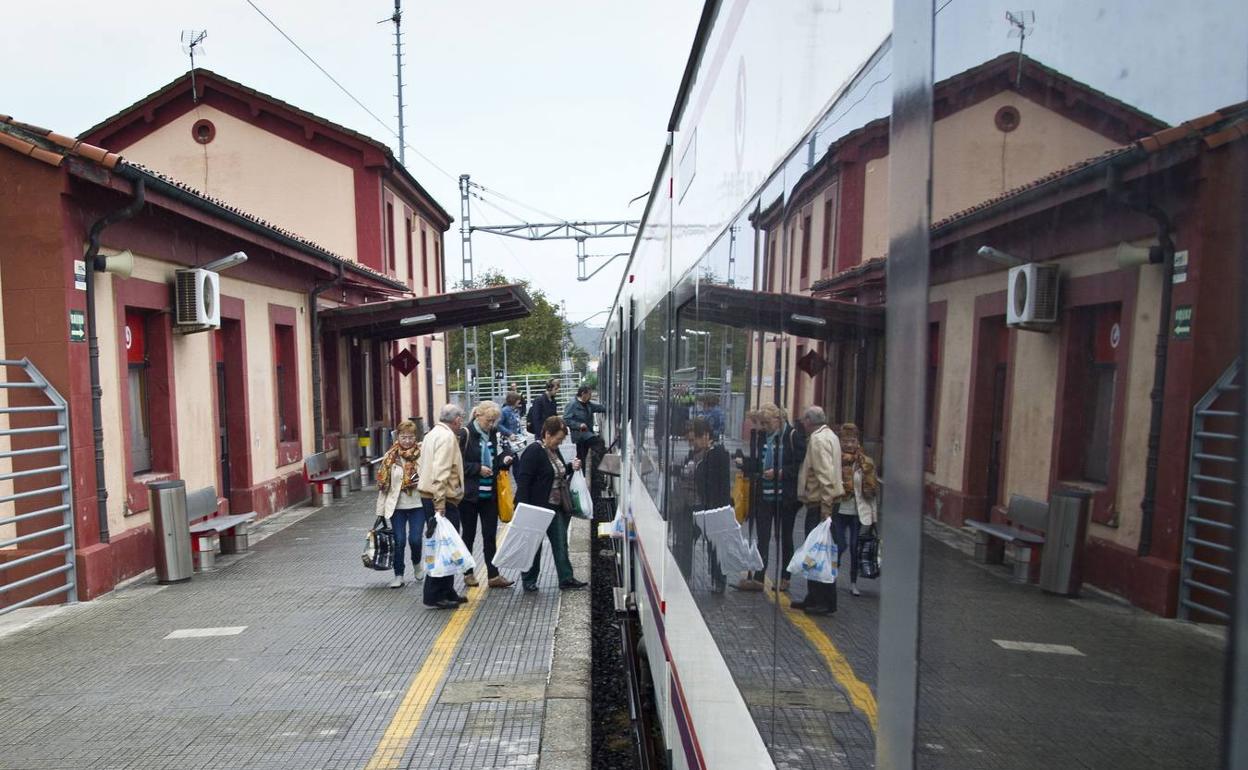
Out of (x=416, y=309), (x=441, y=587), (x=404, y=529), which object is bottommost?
→ (x=441, y=587)

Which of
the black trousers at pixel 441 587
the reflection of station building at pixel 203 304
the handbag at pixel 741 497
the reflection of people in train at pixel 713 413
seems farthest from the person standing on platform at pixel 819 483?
the reflection of station building at pixel 203 304

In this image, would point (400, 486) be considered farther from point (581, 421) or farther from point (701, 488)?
point (581, 421)

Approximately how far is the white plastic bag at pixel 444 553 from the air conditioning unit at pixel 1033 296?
6.99m

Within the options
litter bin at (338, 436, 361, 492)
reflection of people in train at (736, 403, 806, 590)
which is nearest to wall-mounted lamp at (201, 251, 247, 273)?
litter bin at (338, 436, 361, 492)

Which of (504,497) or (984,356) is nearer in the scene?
(984,356)

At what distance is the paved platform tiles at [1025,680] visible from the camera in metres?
0.78

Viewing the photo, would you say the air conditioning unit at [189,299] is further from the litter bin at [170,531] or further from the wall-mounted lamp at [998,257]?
the wall-mounted lamp at [998,257]

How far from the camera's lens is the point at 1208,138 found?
0.73 meters

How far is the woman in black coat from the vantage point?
26.8 ft

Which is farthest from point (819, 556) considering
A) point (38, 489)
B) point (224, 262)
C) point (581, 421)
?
point (581, 421)

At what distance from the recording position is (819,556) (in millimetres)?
1631

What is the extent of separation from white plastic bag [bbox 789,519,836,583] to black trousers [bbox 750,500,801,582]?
0.31 ft

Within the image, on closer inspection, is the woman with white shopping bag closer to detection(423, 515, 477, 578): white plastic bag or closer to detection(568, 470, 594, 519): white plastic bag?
detection(423, 515, 477, 578): white plastic bag

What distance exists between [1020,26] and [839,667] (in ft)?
3.29
